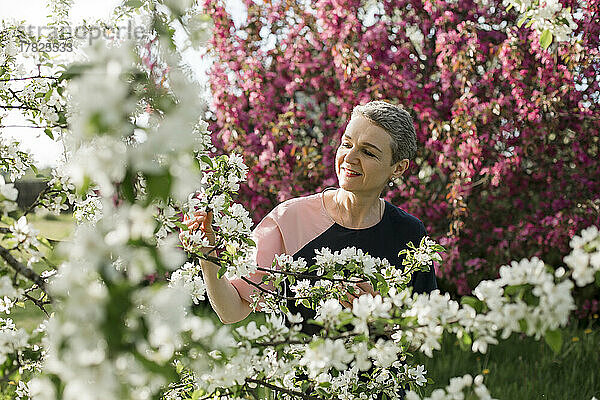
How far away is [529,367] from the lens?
4.09 m

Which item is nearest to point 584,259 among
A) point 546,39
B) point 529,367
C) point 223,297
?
point 546,39

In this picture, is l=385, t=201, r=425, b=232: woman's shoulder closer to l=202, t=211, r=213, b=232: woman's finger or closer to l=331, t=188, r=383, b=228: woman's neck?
l=331, t=188, r=383, b=228: woman's neck

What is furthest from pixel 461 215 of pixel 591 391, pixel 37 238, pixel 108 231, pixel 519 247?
pixel 108 231

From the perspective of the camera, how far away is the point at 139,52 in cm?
92

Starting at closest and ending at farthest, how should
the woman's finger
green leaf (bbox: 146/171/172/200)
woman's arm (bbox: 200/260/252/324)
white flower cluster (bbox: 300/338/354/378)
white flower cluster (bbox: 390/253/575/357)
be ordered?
green leaf (bbox: 146/171/172/200) → white flower cluster (bbox: 390/253/575/357) → white flower cluster (bbox: 300/338/354/378) → the woman's finger → woman's arm (bbox: 200/260/252/324)

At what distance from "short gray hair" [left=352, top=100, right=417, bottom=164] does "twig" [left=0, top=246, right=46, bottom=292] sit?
4.98ft

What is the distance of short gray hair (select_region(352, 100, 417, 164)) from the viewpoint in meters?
2.33

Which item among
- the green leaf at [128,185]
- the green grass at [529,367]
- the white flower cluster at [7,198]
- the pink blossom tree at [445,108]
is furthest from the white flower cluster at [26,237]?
the pink blossom tree at [445,108]

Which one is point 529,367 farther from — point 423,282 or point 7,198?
point 7,198

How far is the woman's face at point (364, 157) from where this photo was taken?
2314 mm

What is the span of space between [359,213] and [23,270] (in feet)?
5.26

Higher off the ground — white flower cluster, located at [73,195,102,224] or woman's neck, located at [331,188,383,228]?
woman's neck, located at [331,188,383,228]

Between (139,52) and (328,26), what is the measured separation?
413 centimetres

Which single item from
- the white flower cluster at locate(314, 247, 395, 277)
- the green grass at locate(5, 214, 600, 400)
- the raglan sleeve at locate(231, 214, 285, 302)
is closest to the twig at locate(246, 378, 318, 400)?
the white flower cluster at locate(314, 247, 395, 277)
